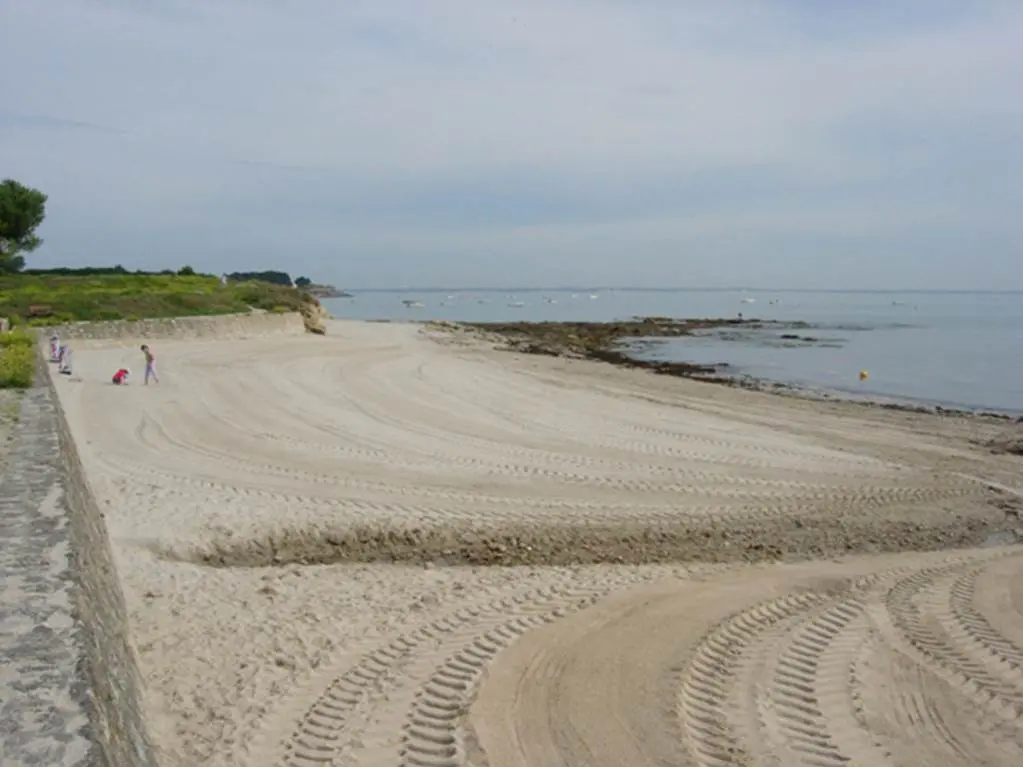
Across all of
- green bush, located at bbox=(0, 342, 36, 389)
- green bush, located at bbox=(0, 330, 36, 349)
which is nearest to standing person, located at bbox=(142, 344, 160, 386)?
green bush, located at bbox=(0, 330, 36, 349)

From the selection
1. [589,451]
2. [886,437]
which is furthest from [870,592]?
[886,437]

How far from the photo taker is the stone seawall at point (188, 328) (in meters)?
29.8

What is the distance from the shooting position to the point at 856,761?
5.00 metres

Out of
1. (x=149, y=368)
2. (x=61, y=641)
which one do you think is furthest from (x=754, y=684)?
(x=149, y=368)

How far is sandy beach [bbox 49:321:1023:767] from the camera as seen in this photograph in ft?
17.2

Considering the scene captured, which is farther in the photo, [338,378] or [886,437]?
[338,378]

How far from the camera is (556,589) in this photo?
7852 mm

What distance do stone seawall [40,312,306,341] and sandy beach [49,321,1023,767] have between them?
1387cm

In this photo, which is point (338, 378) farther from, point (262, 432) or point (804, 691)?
point (804, 691)

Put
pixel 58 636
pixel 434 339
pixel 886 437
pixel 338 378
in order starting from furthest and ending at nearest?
1. pixel 434 339
2. pixel 338 378
3. pixel 886 437
4. pixel 58 636

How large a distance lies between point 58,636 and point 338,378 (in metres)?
20.9

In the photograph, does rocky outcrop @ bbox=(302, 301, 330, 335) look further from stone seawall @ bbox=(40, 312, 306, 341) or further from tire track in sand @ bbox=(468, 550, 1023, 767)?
tire track in sand @ bbox=(468, 550, 1023, 767)

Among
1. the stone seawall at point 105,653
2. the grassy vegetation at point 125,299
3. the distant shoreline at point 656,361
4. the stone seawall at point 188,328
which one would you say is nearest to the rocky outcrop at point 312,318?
the grassy vegetation at point 125,299

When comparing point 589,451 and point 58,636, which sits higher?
point 58,636
